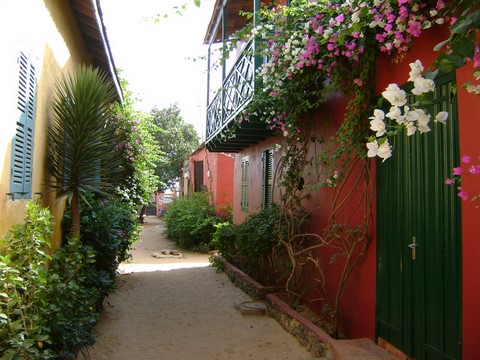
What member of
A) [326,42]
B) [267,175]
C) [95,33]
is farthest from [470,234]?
[267,175]

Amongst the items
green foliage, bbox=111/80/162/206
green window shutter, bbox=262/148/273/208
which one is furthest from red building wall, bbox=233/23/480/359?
green foliage, bbox=111/80/162/206

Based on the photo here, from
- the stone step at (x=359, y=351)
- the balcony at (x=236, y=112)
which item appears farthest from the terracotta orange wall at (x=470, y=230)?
the balcony at (x=236, y=112)

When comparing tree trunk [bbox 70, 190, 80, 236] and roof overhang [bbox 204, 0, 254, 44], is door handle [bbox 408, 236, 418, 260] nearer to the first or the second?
tree trunk [bbox 70, 190, 80, 236]

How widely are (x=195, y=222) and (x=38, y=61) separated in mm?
13051

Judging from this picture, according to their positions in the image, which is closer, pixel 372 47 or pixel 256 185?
pixel 372 47

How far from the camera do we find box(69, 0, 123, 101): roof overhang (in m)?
5.14

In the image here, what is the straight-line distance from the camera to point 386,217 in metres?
4.39

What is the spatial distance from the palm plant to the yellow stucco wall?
0.14 m

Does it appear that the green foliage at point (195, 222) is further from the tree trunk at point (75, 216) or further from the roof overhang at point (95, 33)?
the tree trunk at point (75, 216)

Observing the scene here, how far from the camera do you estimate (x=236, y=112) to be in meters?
7.82

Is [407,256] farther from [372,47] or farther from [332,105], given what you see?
[332,105]

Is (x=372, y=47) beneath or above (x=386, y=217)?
above

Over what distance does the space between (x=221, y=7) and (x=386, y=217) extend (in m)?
6.87

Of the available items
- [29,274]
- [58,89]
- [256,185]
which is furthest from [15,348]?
[256,185]
